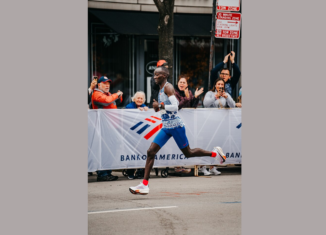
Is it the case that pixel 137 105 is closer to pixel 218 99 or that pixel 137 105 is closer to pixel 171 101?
pixel 218 99

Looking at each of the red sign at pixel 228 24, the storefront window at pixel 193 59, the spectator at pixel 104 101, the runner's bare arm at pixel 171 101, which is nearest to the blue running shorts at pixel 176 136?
the runner's bare arm at pixel 171 101

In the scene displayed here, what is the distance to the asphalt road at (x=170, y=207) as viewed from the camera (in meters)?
5.51

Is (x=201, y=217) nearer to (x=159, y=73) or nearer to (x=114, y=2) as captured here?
(x=159, y=73)

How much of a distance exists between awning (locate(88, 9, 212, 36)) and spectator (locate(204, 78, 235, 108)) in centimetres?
583

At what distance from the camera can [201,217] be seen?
19.7 feet

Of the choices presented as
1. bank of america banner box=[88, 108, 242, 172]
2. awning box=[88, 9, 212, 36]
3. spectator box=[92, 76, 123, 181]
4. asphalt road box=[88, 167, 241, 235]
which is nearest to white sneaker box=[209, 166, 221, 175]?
bank of america banner box=[88, 108, 242, 172]

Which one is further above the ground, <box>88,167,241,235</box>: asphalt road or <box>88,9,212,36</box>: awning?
<box>88,9,212,36</box>: awning

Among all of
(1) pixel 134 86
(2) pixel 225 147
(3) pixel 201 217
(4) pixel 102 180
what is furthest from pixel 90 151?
(1) pixel 134 86

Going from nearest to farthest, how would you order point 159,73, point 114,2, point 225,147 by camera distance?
1. point 159,73
2. point 225,147
3. point 114,2

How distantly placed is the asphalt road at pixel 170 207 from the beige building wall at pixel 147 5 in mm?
8284

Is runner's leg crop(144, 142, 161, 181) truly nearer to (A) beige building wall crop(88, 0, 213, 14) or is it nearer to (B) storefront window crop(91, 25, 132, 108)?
Result: (B) storefront window crop(91, 25, 132, 108)

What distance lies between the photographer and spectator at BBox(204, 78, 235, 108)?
9852 millimetres

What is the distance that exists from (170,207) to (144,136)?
354 centimetres

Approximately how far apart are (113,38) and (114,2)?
115 cm
